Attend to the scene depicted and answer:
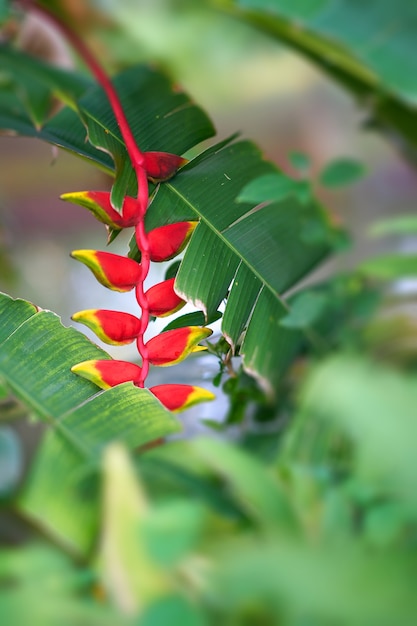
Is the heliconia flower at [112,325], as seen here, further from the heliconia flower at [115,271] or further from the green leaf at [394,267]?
the green leaf at [394,267]

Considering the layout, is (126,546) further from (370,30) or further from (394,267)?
(370,30)

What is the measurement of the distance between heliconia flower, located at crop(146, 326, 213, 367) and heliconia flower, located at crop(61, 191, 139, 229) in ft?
0.23

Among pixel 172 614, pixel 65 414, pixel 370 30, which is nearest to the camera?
pixel 172 614

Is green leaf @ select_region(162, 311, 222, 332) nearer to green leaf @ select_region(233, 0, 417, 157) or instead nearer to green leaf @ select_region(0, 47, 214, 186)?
green leaf @ select_region(0, 47, 214, 186)

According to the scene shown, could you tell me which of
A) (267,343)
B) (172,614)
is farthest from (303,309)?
(172,614)

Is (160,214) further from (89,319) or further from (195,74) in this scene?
(195,74)

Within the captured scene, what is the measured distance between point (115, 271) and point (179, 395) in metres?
0.08

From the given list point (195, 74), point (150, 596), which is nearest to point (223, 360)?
point (150, 596)

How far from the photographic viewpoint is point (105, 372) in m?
0.30

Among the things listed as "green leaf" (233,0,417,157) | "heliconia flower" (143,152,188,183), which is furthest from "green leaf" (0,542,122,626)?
"green leaf" (233,0,417,157)

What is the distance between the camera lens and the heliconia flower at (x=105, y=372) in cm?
30

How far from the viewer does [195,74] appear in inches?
24.6

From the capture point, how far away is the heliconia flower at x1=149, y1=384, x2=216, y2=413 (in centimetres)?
31

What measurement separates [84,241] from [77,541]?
0.20 meters
